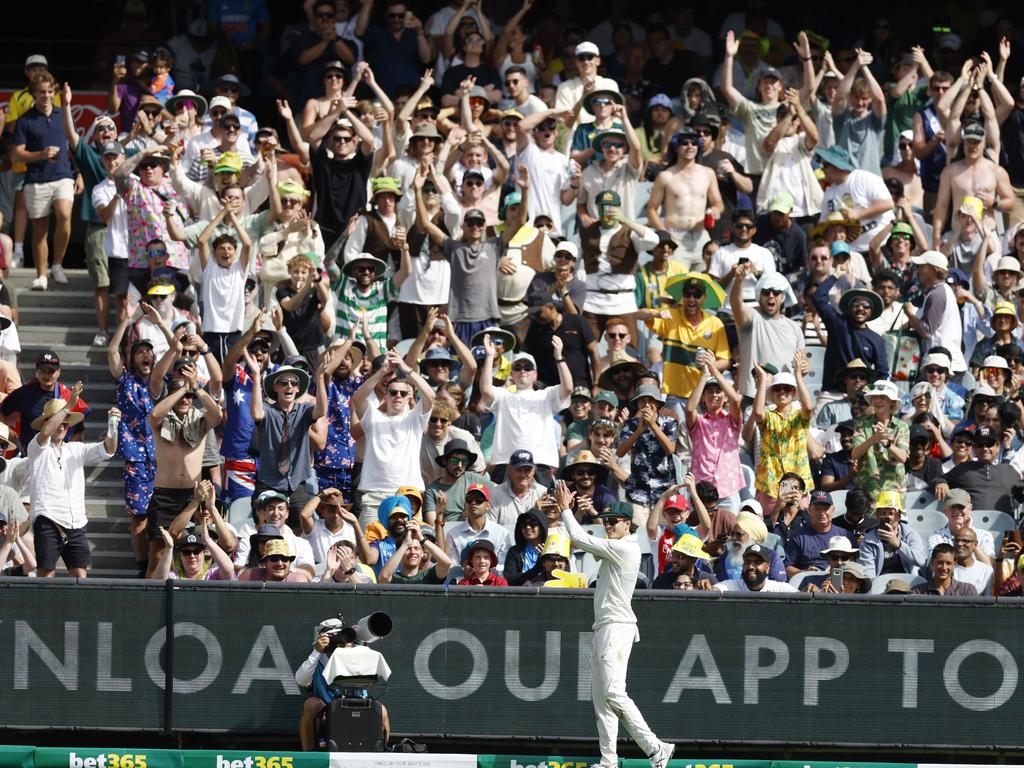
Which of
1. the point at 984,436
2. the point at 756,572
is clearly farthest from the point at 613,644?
the point at 984,436

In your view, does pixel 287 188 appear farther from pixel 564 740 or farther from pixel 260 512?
pixel 564 740

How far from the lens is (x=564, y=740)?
1476 centimetres

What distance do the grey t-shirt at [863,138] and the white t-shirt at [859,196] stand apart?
82cm

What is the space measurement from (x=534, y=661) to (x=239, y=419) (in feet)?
13.3

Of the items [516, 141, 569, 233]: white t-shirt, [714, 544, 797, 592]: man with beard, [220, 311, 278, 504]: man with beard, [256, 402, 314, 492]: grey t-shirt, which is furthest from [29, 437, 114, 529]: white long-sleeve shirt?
[516, 141, 569, 233]: white t-shirt

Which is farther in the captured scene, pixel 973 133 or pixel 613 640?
pixel 973 133

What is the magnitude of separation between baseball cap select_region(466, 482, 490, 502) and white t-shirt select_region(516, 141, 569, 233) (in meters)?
4.59

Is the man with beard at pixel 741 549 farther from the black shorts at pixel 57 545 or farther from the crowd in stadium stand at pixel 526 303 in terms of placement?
the black shorts at pixel 57 545

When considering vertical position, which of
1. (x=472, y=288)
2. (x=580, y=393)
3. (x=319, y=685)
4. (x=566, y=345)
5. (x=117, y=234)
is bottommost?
(x=319, y=685)

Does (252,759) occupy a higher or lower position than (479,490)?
lower

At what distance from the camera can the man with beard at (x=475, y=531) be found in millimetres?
16531

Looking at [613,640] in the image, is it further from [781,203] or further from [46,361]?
[781,203]

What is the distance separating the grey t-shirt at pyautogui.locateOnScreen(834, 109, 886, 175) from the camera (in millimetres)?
22359

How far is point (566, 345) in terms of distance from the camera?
62.6ft
